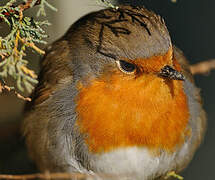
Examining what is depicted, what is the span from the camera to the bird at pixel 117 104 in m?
2.30

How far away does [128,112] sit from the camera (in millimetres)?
2391

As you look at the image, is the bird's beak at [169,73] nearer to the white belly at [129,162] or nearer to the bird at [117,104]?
the bird at [117,104]

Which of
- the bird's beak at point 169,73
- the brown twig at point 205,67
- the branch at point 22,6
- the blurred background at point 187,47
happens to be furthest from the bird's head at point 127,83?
the blurred background at point 187,47

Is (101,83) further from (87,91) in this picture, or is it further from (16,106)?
(16,106)

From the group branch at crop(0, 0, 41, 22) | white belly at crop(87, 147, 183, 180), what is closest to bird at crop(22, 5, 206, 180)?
white belly at crop(87, 147, 183, 180)

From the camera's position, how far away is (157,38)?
229 centimetres

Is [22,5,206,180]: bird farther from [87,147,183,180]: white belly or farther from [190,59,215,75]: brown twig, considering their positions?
[190,59,215,75]: brown twig

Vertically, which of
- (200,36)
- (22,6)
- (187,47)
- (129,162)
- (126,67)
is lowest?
(129,162)

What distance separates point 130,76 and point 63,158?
0.68 metres

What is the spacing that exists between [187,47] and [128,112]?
1.88 meters

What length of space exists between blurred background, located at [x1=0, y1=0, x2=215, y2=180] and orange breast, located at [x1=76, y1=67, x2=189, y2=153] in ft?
4.88

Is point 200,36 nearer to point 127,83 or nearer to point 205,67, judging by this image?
point 205,67

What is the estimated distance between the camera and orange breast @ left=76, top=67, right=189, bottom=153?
234cm

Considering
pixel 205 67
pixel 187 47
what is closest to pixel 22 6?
pixel 205 67
